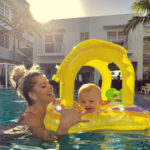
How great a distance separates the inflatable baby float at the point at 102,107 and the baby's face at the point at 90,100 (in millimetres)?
117

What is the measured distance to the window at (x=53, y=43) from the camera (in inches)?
683

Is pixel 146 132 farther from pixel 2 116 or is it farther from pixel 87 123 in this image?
pixel 2 116

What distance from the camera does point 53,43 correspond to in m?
17.7

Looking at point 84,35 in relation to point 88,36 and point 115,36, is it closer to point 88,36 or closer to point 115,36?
point 88,36

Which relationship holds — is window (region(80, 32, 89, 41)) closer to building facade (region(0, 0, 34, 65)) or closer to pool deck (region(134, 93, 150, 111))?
building facade (region(0, 0, 34, 65))

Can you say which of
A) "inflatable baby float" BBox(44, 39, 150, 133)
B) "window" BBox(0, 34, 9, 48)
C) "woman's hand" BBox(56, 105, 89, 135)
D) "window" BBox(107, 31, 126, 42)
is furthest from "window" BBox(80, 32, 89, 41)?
"woman's hand" BBox(56, 105, 89, 135)

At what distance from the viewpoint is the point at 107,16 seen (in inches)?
637

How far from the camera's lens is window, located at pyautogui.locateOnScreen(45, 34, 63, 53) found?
683 inches

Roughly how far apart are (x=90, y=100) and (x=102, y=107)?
42 centimetres

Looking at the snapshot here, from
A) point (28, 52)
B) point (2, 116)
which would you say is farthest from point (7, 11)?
point (2, 116)

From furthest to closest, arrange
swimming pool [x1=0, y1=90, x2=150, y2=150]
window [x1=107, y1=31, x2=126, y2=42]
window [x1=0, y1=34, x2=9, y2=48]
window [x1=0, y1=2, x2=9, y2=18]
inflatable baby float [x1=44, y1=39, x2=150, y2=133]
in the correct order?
window [x1=0, y1=34, x2=9, y2=48] < window [x1=0, y1=2, x2=9, y2=18] < window [x1=107, y1=31, x2=126, y2=42] < inflatable baby float [x1=44, y1=39, x2=150, y2=133] < swimming pool [x1=0, y1=90, x2=150, y2=150]

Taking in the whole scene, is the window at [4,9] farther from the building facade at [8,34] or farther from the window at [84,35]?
the window at [84,35]

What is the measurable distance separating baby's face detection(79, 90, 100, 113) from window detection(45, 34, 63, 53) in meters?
14.9

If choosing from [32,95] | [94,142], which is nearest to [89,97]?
[94,142]
